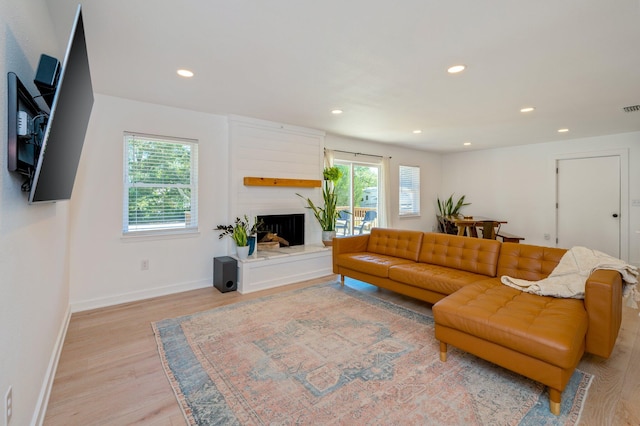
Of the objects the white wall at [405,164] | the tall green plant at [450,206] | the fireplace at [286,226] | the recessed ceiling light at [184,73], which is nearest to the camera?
the recessed ceiling light at [184,73]

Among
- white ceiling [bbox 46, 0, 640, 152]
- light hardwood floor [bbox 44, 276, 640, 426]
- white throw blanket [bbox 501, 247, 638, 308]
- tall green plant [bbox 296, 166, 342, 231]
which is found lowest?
light hardwood floor [bbox 44, 276, 640, 426]

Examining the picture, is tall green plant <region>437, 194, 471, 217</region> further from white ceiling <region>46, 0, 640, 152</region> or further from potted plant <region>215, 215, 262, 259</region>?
potted plant <region>215, 215, 262, 259</region>

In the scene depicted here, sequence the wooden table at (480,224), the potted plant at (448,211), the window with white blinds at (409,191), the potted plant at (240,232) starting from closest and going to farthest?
the potted plant at (240,232) < the wooden table at (480,224) < the window with white blinds at (409,191) < the potted plant at (448,211)

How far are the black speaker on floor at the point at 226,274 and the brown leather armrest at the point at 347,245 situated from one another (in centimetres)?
135

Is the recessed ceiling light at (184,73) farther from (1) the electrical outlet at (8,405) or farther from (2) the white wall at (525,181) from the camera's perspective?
(2) the white wall at (525,181)

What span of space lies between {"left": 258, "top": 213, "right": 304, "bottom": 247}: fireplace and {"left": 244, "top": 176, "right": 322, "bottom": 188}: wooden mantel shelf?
0.50 m

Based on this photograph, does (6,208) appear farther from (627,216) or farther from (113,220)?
(627,216)

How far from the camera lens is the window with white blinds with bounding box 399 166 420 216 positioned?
676cm

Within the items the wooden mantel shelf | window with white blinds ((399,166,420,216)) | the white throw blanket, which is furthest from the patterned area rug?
window with white blinds ((399,166,420,216))

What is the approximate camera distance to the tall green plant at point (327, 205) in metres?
4.95

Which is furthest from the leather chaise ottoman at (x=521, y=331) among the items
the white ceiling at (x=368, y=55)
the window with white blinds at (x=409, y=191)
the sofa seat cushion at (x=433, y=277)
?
the window with white blinds at (x=409, y=191)

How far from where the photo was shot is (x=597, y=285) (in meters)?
1.98

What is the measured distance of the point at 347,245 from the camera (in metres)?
4.20

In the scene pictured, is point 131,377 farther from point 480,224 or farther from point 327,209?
point 480,224
